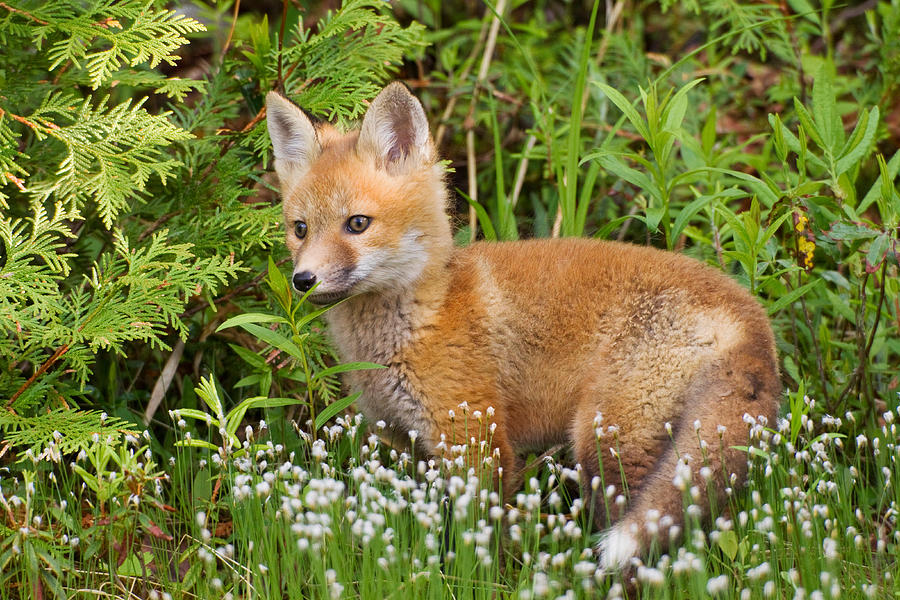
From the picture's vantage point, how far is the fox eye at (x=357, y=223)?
369 cm

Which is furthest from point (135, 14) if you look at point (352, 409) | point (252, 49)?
point (352, 409)

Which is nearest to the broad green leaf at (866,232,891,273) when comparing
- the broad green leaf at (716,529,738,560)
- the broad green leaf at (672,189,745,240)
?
the broad green leaf at (672,189,745,240)

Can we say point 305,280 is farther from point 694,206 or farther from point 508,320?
point 694,206

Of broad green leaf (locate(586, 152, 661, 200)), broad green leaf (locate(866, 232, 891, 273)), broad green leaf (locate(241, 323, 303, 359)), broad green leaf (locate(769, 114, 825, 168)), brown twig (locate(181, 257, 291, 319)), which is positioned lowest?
brown twig (locate(181, 257, 291, 319))

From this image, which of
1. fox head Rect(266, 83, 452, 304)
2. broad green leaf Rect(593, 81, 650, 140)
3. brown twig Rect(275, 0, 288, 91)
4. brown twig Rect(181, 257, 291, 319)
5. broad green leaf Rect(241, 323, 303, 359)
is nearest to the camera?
broad green leaf Rect(241, 323, 303, 359)

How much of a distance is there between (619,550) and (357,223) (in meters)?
1.53

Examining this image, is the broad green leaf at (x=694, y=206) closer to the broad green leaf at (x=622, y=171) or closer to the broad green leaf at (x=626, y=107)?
the broad green leaf at (x=622, y=171)

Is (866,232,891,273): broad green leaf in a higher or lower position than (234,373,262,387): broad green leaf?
higher

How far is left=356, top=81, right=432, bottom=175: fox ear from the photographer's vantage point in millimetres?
3766

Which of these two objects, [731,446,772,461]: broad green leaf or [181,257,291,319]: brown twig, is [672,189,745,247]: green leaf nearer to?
[731,446,772,461]: broad green leaf

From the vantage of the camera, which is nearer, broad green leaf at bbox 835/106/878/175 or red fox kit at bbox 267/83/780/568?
red fox kit at bbox 267/83/780/568

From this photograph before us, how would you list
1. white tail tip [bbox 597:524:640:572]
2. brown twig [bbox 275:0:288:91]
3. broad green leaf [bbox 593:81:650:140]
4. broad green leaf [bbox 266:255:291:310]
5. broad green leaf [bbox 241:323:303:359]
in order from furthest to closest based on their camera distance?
brown twig [bbox 275:0:288:91] < broad green leaf [bbox 593:81:650:140] < broad green leaf [bbox 241:323:303:359] < broad green leaf [bbox 266:255:291:310] < white tail tip [bbox 597:524:640:572]

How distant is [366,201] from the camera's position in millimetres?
3695

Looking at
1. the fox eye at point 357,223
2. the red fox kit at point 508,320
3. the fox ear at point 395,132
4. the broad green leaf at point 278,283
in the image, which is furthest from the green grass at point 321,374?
the fox ear at point 395,132
